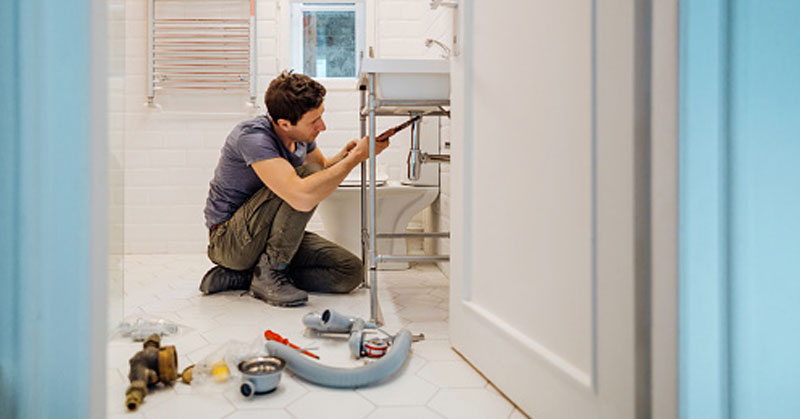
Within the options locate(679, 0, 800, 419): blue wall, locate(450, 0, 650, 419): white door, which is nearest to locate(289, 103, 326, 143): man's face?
locate(450, 0, 650, 419): white door

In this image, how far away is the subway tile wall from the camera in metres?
3.19

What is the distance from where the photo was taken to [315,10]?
3334 mm

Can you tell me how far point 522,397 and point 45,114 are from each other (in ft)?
2.94

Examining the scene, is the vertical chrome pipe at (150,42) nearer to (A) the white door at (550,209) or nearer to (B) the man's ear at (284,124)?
(B) the man's ear at (284,124)

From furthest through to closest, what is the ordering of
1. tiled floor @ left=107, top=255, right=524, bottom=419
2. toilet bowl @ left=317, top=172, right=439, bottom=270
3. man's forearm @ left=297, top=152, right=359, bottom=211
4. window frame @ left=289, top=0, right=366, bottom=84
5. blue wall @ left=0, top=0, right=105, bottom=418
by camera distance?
window frame @ left=289, top=0, right=366, bottom=84 < toilet bowl @ left=317, top=172, right=439, bottom=270 < man's forearm @ left=297, top=152, right=359, bottom=211 < tiled floor @ left=107, top=255, right=524, bottom=419 < blue wall @ left=0, top=0, right=105, bottom=418

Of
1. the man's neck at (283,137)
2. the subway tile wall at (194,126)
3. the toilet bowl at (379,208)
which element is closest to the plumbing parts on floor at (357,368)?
the man's neck at (283,137)

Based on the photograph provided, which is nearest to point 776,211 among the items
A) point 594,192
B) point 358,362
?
point 594,192

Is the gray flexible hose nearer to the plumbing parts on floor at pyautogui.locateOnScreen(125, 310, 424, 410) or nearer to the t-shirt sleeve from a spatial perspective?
the plumbing parts on floor at pyautogui.locateOnScreen(125, 310, 424, 410)

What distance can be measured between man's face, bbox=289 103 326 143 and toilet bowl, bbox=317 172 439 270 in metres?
0.45

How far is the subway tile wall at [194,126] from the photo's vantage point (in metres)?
3.19

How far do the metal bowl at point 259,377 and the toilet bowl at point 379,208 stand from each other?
132 centimetres

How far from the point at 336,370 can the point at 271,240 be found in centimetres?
96

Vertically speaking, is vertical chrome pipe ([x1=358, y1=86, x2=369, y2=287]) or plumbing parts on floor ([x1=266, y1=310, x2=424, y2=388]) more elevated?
vertical chrome pipe ([x1=358, y1=86, x2=369, y2=287])

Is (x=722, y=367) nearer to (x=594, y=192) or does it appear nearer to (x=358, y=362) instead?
(x=594, y=192)
